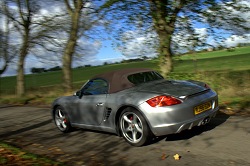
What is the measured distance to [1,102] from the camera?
64.5 feet

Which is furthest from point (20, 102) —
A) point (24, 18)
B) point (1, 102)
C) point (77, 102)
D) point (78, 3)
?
point (77, 102)

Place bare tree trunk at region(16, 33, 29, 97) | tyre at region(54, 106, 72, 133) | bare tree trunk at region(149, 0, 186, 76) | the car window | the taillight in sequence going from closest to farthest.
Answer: the taillight < the car window < tyre at region(54, 106, 72, 133) < bare tree trunk at region(149, 0, 186, 76) < bare tree trunk at region(16, 33, 29, 97)

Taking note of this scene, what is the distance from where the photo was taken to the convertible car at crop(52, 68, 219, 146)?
16.8 ft

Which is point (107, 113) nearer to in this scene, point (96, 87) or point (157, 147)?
point (96, 87)

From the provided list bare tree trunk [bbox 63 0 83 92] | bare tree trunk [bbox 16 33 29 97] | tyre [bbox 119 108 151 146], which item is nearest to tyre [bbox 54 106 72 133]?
tyre [bbox 119 108 151 146]

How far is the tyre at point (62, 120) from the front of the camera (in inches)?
293

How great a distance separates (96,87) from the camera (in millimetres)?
6516

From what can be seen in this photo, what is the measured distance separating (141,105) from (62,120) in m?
3.10

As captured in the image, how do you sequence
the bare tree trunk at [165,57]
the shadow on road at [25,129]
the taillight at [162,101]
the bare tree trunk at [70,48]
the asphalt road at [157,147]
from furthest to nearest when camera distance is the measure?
1. the bare tree trunk at [70,48]
2. the bare tree trunk at [165,57]
3. the shadow on road at [25,129]
4. the taillight at [162,101]
5. the asphalt road at [157,147]

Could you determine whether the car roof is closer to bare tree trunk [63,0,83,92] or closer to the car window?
the car window

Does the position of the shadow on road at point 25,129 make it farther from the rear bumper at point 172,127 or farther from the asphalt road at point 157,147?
the rear bumper at point 172,127

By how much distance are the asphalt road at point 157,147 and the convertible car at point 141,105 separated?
1.04 feet

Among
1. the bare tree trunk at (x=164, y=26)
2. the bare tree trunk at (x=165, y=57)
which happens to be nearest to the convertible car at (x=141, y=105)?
the bare tree trunk at (x=164, y=26)

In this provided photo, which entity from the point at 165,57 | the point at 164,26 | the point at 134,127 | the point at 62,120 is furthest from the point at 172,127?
the point at 165,57
